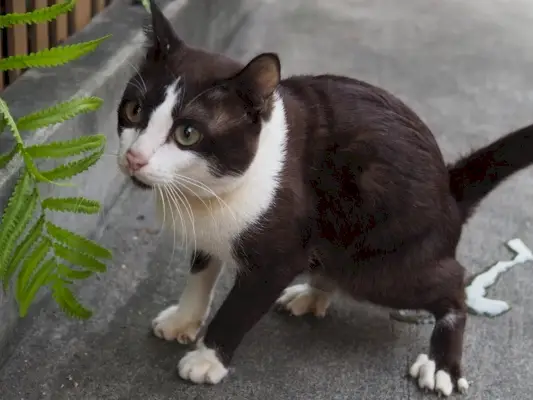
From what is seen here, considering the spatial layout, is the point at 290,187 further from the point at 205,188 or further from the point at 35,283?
the point at 35,283

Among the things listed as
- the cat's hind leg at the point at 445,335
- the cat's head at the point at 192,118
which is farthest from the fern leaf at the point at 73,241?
the cat's hind leg at the point at 445,335

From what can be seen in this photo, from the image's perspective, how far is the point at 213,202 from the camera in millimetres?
1121

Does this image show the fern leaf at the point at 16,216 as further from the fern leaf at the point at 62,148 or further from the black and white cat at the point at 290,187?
the black and white cat at the point at 290,187

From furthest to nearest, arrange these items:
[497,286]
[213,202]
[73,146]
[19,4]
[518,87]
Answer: [518,87] < [497,286] < [19,4] < [213,202] < [73,146]

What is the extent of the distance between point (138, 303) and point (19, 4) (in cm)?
60

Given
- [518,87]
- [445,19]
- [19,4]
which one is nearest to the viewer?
[19,4]

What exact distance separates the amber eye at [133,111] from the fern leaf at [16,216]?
16cm

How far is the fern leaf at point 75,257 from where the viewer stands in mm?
1012

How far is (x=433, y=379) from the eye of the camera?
1241 mm

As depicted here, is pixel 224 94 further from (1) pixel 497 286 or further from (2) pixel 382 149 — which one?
(1) pixel 497 286

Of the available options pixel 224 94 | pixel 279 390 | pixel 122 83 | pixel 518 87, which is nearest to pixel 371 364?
pixel 279 390

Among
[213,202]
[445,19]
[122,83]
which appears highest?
[213,202]

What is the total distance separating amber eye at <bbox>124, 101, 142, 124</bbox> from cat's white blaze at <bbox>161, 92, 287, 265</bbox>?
0.13 m

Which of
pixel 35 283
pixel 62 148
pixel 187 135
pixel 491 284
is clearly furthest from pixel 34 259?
pixel 491 284
